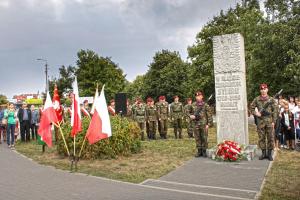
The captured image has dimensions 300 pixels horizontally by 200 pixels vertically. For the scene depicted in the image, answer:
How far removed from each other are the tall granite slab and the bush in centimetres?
273

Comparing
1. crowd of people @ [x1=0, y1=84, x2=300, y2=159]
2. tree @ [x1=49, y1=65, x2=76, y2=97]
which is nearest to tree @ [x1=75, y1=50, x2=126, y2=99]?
tree @ [x1=49, y1=65, x2=76, y2=97]

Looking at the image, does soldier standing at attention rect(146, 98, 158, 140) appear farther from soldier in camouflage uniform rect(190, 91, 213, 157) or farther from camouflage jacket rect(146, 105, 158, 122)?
soldier in camouflage uniform rect(190, 91, 213, 157)

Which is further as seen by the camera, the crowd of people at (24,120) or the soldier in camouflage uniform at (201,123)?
the crowd of people at (24,120)

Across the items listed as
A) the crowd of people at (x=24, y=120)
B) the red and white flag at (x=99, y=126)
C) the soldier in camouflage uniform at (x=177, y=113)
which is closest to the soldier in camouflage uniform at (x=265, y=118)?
the red and white flag at (x=99, y=126)

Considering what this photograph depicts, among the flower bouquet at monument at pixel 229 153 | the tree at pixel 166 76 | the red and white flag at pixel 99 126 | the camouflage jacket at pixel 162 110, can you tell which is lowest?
the flower bouquet at monument at pixel 229 153

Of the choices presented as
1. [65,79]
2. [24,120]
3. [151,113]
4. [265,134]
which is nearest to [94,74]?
[65,79]

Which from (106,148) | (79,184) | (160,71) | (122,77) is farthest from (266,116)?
(122,77)

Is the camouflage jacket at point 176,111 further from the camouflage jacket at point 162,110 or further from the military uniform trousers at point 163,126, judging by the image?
the military uniform trousers at point 163,126

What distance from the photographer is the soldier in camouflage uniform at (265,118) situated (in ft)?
36.9

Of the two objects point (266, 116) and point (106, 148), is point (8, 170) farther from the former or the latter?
point (266, 116)

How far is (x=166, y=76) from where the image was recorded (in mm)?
60625

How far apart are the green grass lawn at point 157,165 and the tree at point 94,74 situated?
4534 cm

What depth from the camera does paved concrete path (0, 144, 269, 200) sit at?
7.56m

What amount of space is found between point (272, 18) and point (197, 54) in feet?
63.4
